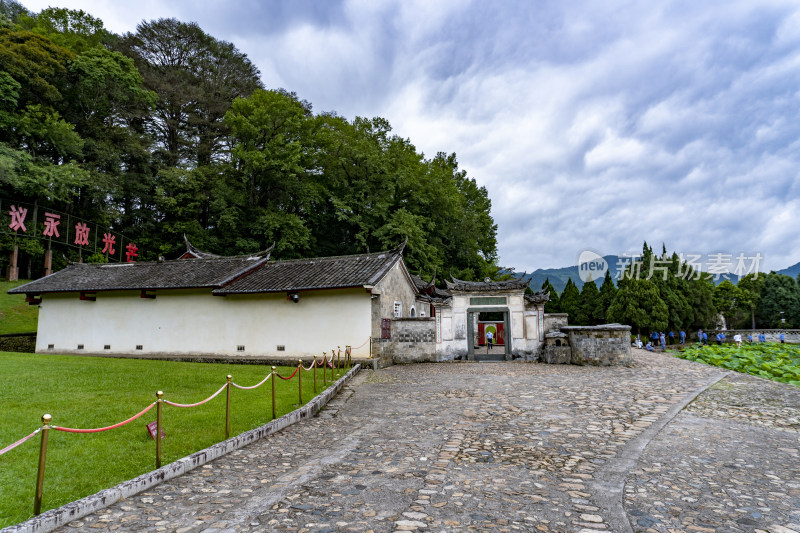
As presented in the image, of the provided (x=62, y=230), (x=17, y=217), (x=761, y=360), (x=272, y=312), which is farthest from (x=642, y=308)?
(x=17, y=217)

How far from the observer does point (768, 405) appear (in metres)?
9.55

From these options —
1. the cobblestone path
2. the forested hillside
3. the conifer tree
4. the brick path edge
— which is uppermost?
the forested hillside

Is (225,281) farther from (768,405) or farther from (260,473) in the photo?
(768,405)

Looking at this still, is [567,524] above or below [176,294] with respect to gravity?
below

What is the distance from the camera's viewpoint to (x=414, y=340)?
19359mm

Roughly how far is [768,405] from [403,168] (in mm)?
27490

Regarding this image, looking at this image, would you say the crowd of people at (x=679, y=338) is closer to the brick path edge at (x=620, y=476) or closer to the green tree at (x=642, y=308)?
the green tree at (x=642, y=308)

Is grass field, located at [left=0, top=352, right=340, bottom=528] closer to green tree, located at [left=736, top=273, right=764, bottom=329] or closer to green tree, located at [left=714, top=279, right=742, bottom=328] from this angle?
green tree, located at [left=714, top=279, right=742, bottom=328]

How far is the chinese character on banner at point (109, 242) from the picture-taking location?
3022cm

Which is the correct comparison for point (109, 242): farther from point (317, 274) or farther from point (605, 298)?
point (605, 298)

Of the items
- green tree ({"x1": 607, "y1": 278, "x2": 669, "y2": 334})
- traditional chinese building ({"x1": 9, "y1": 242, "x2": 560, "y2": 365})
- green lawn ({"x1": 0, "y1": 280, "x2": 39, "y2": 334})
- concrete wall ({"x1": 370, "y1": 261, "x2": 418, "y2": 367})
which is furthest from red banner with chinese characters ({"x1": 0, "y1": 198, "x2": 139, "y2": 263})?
green tree ({"x1": 607, "y1": 278, "x2": 669, "y2": 334})

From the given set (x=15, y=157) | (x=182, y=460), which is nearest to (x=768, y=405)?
(x=182, y=460)

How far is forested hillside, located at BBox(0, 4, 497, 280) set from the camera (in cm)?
2878

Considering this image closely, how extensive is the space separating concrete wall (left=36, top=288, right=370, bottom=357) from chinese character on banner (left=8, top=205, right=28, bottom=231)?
9204mm
